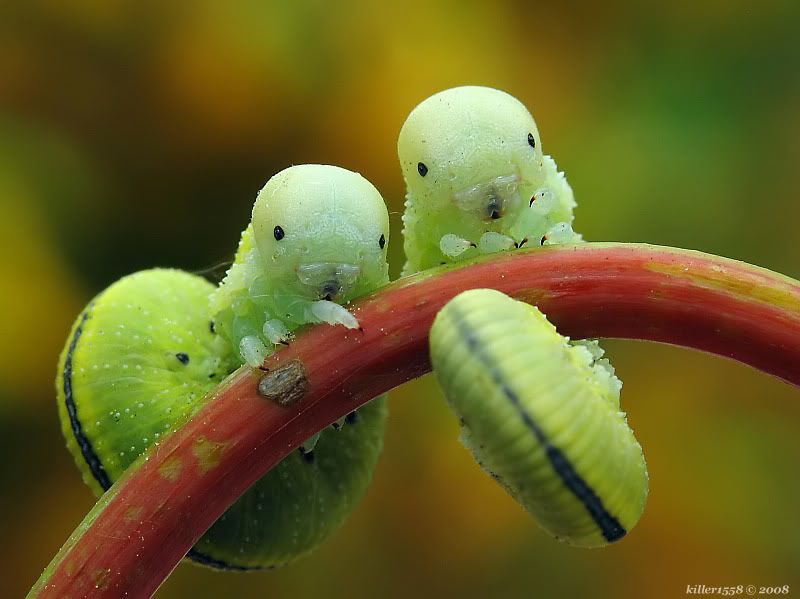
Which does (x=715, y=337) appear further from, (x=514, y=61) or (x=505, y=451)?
(x=514, y=61)

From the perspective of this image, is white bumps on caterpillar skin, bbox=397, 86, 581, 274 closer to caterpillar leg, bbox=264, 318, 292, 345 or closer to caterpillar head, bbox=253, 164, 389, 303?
caterpillar head, bbox=253, 164, 389, 303

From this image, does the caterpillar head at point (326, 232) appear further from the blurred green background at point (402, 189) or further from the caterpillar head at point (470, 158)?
the blurred green background at point (402, 189)

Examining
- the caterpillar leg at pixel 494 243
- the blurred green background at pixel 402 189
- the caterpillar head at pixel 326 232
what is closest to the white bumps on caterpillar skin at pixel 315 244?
the caterpillar head at pixel 326 232

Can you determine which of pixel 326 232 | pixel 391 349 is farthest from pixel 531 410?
pixel 326 232

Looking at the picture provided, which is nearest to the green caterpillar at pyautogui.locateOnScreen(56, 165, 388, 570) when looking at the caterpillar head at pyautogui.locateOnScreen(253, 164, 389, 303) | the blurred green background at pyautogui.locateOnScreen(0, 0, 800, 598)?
the caterpillar head at pyautogui.locateOnScreen(253, 164, 389, 303)

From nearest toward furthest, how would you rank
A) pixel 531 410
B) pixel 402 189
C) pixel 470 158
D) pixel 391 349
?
pixel 531 410, pixel 391 349, pixel 470 158, pixel 402 189

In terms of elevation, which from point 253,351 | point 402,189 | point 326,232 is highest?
point 402,189

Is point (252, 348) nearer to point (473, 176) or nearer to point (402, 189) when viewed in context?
point (473, 176)

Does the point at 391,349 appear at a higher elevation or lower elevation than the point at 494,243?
lower
